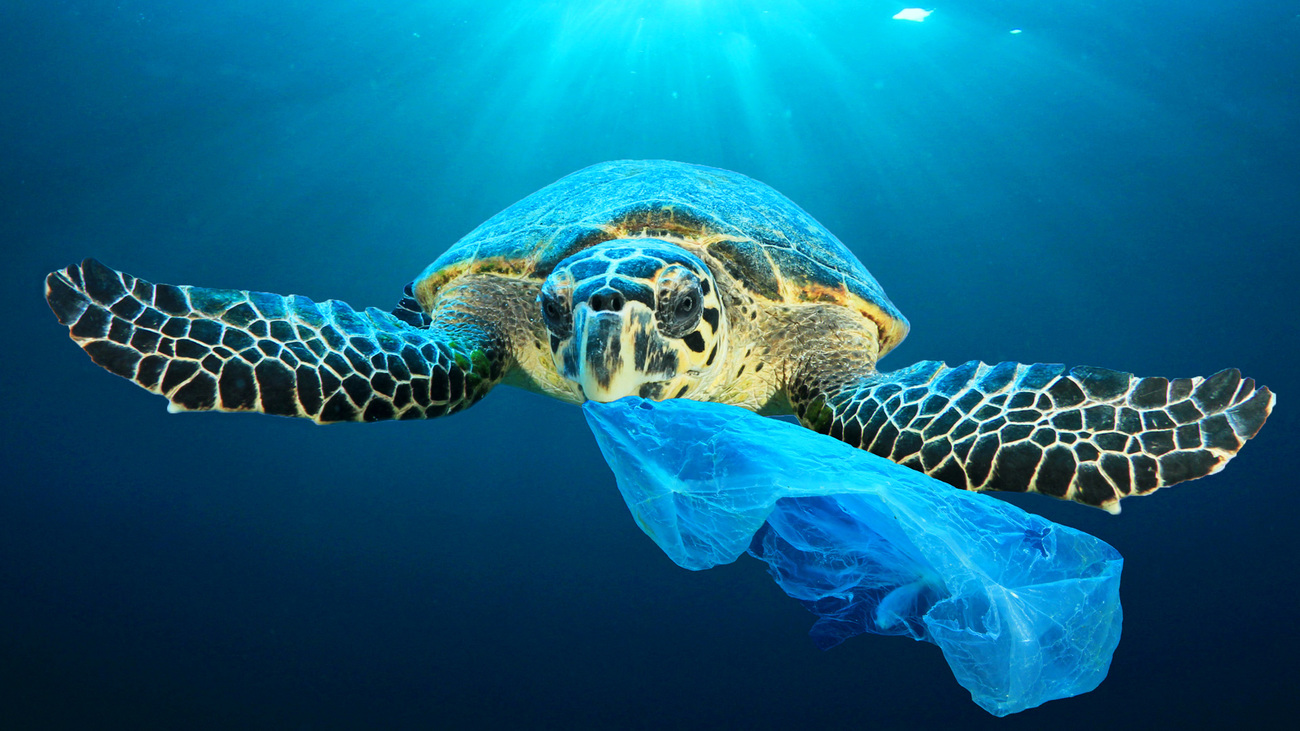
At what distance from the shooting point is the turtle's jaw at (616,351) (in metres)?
1.97

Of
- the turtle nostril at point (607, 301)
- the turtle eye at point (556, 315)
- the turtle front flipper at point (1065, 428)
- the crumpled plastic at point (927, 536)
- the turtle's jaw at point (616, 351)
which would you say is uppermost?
the turtle eye at point (556, 315)

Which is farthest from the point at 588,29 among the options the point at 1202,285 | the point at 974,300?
the point at 1202,285

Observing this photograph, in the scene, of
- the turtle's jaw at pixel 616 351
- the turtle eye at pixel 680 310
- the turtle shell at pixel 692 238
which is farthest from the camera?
the turtle shell at pixel 692 238

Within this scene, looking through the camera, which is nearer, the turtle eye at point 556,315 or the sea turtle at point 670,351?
the sea turtle at point 670,351

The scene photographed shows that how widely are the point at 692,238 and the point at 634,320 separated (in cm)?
89

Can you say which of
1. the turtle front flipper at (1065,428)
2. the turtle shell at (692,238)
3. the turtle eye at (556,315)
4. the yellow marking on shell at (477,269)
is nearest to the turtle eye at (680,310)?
the turtle eye at (556,315)

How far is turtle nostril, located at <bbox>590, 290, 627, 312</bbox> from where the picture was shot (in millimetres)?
1974

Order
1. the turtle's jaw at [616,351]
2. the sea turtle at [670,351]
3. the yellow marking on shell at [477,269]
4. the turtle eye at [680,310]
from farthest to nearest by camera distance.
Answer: the yellow marking on shell at [477,269] → the turtle eye at [680,310] → the turtle's jaw at [616,351] → the sea turtle at [670,351]

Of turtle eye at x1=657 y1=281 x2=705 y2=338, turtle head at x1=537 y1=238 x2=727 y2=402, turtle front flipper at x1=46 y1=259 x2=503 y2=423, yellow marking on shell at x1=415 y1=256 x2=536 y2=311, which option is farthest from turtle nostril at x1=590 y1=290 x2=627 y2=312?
yellow marking on shell at x1=415 y1=256 x2=536 y2=311

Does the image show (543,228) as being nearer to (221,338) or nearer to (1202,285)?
(221,338)

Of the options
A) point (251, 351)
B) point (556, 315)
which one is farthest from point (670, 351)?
point (251, 351)

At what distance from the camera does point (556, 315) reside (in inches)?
88.4

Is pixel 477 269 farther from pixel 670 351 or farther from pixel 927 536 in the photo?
pixel 927 536

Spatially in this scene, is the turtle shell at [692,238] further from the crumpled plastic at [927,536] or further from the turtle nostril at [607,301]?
the crumpled plastic at [927,536]
